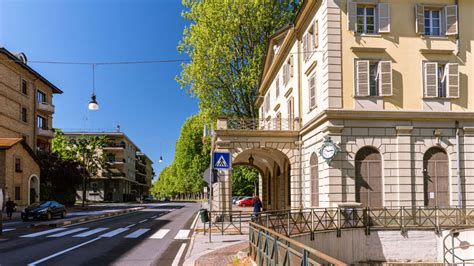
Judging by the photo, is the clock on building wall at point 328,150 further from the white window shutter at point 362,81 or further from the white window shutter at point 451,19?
the white window shutter at point 451,19

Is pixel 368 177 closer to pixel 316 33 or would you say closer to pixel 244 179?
pixel 316 33

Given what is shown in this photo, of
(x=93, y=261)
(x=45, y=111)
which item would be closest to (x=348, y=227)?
(x=93, y=261)

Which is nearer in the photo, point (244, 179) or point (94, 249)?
point (94, 249)

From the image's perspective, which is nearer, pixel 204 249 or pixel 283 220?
pixel 204 249

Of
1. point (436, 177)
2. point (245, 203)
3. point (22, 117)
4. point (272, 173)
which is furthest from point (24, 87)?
point (436, 177)

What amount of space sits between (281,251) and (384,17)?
15.1 metres

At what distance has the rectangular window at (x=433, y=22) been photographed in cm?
1995

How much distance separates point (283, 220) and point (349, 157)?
17.5ft

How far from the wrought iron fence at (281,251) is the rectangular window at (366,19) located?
12.1 metres

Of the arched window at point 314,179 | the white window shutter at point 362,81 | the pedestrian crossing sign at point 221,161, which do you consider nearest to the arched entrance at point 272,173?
the arched window at point 314,179

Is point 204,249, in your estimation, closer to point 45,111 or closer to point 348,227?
point 348,227

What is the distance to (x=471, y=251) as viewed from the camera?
16156 millimetres

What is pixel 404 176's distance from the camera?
19.0 metres

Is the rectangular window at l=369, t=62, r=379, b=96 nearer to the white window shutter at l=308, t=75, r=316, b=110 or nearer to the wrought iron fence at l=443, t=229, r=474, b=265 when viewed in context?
the white window shutter at l=308, t=75, r=316, b=110
